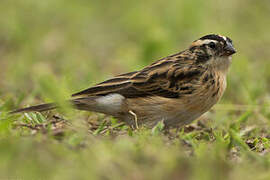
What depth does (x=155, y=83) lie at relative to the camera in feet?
26.7

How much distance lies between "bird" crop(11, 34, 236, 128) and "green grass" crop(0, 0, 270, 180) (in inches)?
9.9

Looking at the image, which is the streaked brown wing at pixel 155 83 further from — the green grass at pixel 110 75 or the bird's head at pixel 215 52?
the green grass at pixel 110 75

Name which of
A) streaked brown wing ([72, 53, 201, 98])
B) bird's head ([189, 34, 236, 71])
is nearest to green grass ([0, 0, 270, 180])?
streaked brown wing ([72, 53, 201, 98])

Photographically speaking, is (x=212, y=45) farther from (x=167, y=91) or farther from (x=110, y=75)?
(x=110, y=75)

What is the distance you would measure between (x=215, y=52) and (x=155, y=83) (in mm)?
996

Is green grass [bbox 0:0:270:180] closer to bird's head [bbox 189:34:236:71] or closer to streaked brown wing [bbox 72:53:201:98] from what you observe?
streaked brown wing [bbox 72:53:201:98]

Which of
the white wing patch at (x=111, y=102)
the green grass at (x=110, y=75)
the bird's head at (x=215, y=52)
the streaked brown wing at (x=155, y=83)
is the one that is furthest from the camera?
the bird's head at (x=215, y=52)

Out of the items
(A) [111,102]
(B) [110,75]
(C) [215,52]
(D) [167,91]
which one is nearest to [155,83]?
(D) [167,91]

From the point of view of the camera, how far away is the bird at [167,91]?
25.7 feet

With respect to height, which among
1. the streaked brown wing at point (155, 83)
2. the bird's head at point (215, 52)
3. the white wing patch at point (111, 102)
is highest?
the bird's head at point (215, 52)

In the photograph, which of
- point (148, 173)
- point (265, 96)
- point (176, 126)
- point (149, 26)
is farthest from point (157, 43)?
point (148, 173)

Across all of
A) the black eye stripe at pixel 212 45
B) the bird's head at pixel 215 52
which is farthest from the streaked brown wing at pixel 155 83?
the black eye stripe at pixel 212 45

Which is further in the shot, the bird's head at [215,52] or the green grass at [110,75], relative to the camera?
the bird's head at [215,52]

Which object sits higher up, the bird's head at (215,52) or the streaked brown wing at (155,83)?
the bird's head at (215,52)
